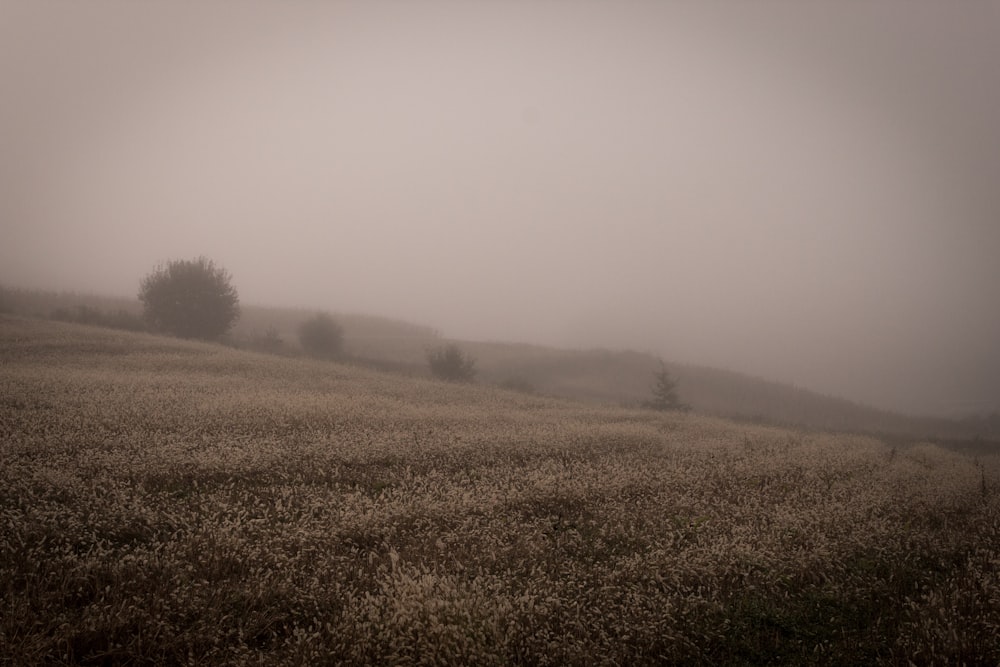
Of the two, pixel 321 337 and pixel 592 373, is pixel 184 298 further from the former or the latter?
pixel 592 373

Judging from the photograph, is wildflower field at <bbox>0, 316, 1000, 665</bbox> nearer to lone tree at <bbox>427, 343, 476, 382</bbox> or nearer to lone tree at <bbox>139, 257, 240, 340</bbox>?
lone tree at <bbox>427, 343, 476, 382</bbox>

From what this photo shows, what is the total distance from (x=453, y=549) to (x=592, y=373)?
51393 mm

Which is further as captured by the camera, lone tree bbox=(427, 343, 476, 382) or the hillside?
the hillside

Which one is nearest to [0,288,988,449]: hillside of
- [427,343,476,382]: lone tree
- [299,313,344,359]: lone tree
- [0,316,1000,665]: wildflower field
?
[299,313,344,359]: lone tree

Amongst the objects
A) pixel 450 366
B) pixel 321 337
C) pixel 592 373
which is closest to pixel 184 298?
pixel 321 337

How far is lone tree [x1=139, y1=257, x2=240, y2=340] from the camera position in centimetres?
3866

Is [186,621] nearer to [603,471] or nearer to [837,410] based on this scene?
[603,471]

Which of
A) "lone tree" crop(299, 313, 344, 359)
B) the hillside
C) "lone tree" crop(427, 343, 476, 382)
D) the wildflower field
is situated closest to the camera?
the wildflower field

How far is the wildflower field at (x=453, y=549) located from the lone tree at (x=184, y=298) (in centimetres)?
2797

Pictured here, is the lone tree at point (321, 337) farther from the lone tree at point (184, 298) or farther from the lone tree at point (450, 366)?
the lone tree at point (450, 366)

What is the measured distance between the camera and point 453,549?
22.6 ft

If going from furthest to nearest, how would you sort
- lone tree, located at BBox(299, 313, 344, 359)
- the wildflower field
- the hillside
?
the hillside < lone tree, located at BBox(299, 313, 344, 359) < the wildflower field

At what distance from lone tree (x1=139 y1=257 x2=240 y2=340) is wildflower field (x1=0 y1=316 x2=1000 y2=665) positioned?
2797 centimetres

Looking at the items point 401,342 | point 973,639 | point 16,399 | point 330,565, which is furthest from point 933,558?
point 401,342
